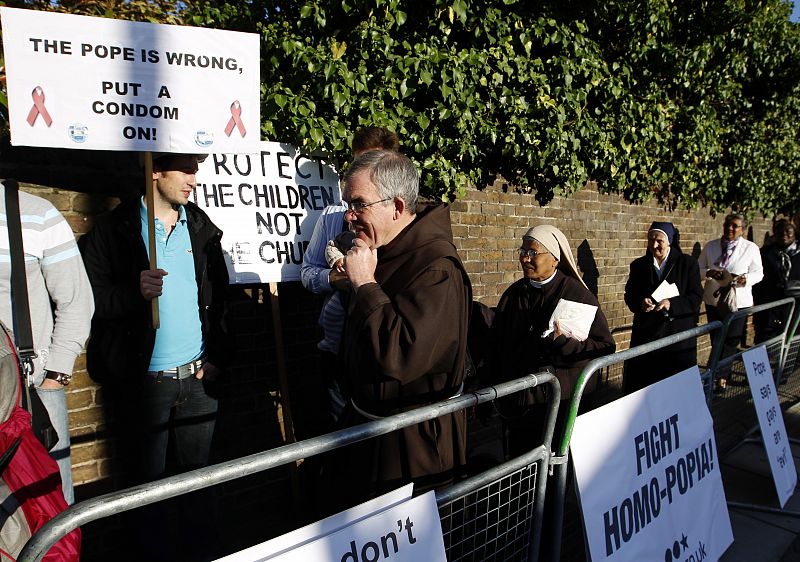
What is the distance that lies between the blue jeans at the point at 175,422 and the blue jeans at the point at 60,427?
352 millimetres

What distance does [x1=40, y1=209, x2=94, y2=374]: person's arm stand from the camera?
8.28 ft

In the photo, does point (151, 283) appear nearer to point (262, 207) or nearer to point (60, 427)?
point (60, 427)

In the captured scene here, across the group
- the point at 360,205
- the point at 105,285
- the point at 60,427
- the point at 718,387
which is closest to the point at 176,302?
the point at 105,285

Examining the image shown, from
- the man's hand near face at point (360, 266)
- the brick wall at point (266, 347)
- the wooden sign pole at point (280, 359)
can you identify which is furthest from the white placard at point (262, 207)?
the man's hand near face at point (360, 266)

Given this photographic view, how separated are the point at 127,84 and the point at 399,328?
171 centimetres

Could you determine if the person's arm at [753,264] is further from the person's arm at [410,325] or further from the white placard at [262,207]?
the person's arm at [410,325]

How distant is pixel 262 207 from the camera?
3547mm

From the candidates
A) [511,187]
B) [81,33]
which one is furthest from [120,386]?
[511,187]

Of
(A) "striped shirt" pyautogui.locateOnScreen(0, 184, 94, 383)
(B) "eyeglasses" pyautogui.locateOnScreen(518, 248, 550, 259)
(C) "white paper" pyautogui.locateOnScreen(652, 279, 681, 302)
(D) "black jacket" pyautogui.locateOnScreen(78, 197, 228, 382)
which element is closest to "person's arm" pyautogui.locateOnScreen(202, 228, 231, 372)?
(D) "black jacket" pyautogui.locateOnScreen(78, 197, 228, 382)

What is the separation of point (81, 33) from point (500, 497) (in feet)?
8.27

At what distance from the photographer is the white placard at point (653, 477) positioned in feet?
7.30

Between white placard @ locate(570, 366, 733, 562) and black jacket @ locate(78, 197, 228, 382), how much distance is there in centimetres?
192

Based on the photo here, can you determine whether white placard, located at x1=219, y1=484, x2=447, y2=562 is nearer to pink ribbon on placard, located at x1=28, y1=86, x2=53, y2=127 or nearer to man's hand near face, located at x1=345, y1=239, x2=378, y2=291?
man's hand near face, located at x1=345, y1=239, x2=378, y2=291

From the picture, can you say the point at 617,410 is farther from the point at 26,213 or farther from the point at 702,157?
the point at 702,157
